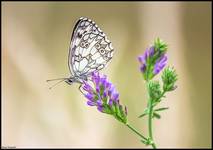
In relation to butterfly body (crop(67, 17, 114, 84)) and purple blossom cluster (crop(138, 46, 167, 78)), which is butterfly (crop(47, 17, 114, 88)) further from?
purple blossom cluster (crop(138, 46, 167, 78))

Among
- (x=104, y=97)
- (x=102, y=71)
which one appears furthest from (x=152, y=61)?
(x=102, y=71)

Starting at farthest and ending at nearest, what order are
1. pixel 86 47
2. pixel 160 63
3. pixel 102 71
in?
pixel 102 71, pixel 86 47, pixel 160 63

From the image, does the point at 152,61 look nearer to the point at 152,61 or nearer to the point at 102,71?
the point at 152,61

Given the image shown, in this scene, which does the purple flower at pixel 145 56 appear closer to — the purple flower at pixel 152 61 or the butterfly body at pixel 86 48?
the purple flower at pixel 152 61

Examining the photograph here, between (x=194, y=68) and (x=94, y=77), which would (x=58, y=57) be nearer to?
(x=194, y=68)

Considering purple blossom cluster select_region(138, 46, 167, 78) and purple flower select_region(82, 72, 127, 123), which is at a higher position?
purple blossom cluster select_region(138, 46, 167, 78)

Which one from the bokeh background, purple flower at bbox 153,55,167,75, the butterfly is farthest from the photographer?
the bokeh background

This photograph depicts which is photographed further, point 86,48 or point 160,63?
point 86,48

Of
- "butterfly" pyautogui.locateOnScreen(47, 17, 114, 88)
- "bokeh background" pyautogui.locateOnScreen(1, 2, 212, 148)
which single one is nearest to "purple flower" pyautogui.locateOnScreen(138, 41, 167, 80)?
"butterfly" pyautogui.locateOnScreen(47, 17, 114, 88)
